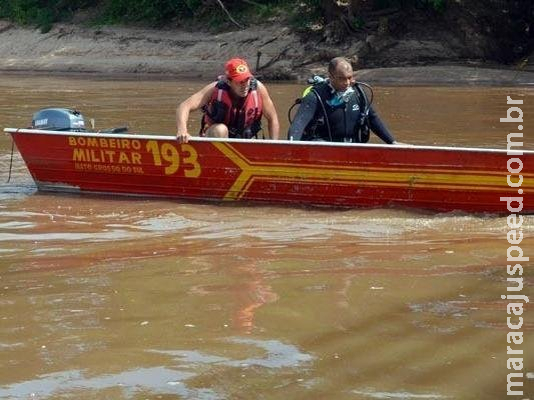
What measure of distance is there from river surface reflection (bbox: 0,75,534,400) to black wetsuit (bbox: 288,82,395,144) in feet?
2.23

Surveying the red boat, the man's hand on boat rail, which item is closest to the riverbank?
the red boat

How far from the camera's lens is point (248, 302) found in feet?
18.6

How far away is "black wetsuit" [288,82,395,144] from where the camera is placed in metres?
8.80

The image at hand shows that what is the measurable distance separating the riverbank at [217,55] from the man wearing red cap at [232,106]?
1341cm

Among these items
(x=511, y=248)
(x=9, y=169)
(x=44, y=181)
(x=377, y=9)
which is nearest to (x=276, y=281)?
(x=511, y=248)

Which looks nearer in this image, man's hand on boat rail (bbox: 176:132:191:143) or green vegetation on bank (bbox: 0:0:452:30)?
man's hand on boat rail (bbox: 176:132:191:143)

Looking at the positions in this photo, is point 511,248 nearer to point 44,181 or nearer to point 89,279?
point 89,279

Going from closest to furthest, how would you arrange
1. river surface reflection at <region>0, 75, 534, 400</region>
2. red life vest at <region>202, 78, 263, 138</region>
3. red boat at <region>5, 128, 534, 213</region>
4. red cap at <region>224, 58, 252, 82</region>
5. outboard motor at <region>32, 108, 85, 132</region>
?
river surface reflection at <region>0, 75, 534, 400</region> → red boat at <region>5, 128, 534, 213</region> → red cap at <region>224, 58, 252, 82</region> → red life vest at <region>202, 78, 263, 138</region> → outboard motor at <region>32, 108, 85, 132</region>

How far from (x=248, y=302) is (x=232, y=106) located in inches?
151

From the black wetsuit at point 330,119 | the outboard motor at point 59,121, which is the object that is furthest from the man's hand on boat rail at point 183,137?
the outboard motor at point 59,121

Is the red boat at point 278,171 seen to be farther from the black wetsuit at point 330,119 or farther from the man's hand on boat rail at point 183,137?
the black wetsuit at point 330,119

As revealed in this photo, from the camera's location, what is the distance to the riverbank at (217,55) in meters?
23.1

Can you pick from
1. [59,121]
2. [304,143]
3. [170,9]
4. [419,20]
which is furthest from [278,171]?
[170,9]

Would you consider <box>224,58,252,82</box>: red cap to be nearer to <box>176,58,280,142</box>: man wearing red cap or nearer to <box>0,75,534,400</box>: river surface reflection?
<box>176,58,280,142</box>: man wearing red cap
